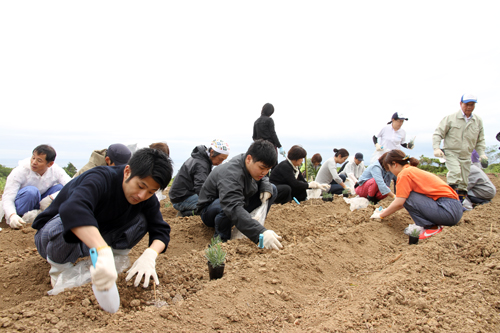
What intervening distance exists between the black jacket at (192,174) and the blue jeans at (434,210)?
2623mm

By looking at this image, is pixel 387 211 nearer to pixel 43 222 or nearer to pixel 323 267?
pixel 323 267

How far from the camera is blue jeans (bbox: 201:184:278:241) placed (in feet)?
10.9

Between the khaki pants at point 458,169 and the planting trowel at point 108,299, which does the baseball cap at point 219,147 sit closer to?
the planting trowel at point 108,299

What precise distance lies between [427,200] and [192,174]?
9.73 ft

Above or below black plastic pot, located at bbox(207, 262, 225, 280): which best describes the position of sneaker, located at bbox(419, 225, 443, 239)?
below

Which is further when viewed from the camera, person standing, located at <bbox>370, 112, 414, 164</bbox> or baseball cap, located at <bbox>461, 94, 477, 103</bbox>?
person standing, located at <bbox>370, 112, 414, 164</bbox>

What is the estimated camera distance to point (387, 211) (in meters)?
3.74

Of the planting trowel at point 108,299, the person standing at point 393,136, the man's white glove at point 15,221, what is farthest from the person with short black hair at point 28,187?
the person standing at point 393,136

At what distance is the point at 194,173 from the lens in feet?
13.9

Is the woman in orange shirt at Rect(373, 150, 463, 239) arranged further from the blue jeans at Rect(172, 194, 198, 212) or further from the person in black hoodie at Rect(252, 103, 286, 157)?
the person in black hoodie at Rect(252, 103, 286, 157)

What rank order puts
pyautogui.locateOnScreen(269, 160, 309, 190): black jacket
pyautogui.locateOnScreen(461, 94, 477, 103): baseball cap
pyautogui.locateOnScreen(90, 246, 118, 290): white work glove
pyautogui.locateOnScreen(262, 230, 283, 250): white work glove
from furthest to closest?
pyautogui.locateOnScreen(269, 160, 309, 190): black jacket < pyautogui.locateOnScreen(461, 94, 477, 103): baseball cap < pyautogui.locateOnScreen(262, 230, 283, 250): white work glove < pyautogui.locateOnScreen(90, 246, 118, 290): white work glove

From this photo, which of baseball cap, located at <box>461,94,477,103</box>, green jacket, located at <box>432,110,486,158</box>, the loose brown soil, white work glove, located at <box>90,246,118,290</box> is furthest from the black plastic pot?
baseball cap, located at <box>461,94,477,103</box>

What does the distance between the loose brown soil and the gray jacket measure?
0.25m

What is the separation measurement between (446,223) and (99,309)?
144 inches
